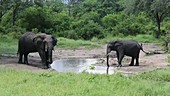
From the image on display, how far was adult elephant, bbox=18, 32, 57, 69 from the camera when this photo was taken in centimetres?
1892

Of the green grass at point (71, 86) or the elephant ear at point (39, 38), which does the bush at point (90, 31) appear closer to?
the elephant ear at point (39, 38)

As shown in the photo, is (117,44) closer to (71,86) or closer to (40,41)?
(40,41)

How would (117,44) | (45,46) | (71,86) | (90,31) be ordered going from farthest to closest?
1. (90,31)
2. (117,44)
3. (45,46)
4. (71,86)

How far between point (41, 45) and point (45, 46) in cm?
32

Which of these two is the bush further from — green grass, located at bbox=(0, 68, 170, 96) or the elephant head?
green grass, located at bbox=(0, 68, 170, 96)

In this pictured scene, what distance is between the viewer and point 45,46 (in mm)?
19125

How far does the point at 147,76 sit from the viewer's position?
14.9m

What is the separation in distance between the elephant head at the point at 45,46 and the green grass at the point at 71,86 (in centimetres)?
527

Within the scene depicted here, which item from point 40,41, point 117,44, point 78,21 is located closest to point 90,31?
point 78,21

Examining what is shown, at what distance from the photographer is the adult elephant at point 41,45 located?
1892 centimetres

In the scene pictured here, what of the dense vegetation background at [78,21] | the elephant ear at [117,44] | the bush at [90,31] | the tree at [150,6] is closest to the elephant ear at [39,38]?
the elephant ear at [117,44]

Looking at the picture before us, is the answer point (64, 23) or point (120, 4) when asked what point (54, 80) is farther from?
point (120, 4)

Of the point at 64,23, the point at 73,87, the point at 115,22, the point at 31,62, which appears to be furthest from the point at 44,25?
the point at 73,87

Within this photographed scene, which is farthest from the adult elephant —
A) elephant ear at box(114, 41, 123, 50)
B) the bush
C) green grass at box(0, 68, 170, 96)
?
the bush
